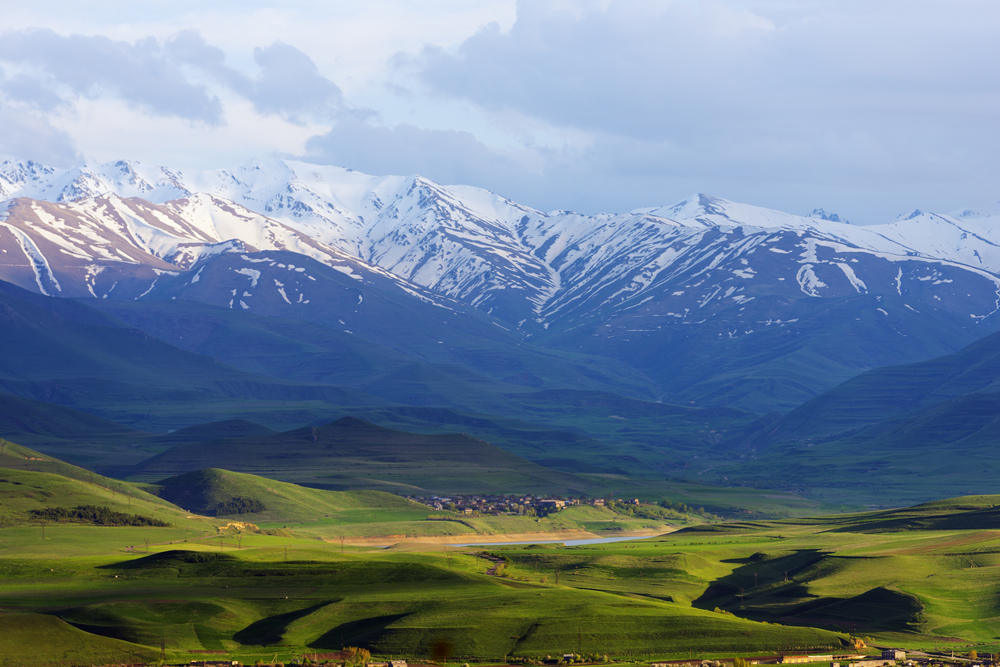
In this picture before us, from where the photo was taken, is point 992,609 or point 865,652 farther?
point 992,609

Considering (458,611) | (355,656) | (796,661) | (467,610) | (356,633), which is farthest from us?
(467,610)

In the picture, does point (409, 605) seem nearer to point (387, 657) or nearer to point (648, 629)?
point (387, 657)

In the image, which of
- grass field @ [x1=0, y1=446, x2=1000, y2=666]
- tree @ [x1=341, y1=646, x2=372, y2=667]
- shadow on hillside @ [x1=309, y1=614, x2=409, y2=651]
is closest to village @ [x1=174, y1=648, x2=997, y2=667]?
tree @ [x1=341, y1=646, x2=372, y2=667]

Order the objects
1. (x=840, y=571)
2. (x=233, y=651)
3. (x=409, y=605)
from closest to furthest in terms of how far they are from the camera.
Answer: (x=233, y=651)
(x=409, y=605)
(x=840, y=571)

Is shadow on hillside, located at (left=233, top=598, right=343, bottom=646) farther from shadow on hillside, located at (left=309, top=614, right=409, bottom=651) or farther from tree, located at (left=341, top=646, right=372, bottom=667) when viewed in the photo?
tree, located at (left=341, top=646, right=372, bottom=667)

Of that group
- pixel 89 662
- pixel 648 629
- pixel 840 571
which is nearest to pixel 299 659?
pixel 89 662

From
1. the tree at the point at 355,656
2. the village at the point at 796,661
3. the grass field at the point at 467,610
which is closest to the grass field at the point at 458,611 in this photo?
the grass field at the point at 467,610

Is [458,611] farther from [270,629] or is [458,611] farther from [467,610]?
[270,629]

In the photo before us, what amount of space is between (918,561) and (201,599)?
107519 millimetres

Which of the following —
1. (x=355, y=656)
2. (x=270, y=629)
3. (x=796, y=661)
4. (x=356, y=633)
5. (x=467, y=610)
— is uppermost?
(x=796, y=661)

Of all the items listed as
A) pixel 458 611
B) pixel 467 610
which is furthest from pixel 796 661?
pixel 458 611

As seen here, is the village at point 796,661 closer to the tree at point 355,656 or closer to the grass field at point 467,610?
the tree at point 355,656

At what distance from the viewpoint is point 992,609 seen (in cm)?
17050

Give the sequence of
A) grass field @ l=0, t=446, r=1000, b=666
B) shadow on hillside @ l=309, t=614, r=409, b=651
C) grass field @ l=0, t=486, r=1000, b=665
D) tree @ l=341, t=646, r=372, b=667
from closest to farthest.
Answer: tree @ l=341, t=646, r=372, b=667 → grass field @ l=0, t=446, r=1000, b=666 → grass field @ l=0, t=486, r=1000, b=665 → shadow on hillside @ l=309, t=614, r=409, b=651
